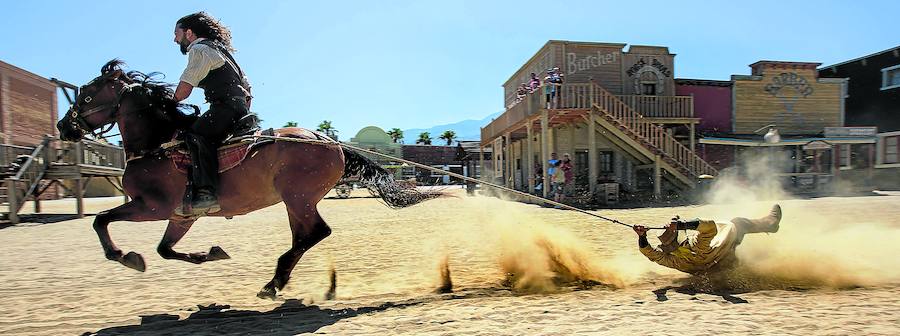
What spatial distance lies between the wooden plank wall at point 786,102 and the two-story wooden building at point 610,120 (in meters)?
4.40

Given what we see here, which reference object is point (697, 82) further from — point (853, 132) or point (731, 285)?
point (731, 285)

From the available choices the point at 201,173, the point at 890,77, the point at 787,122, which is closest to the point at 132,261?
the point at 201,173

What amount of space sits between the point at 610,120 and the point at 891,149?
20041 mm

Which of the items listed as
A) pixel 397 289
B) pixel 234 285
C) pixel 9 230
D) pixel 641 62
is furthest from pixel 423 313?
pixel 641 62

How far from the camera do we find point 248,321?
4.14 meters

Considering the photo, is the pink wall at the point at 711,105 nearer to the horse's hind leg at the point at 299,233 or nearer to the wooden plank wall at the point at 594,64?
the wooden plank wall at the point at 594,64

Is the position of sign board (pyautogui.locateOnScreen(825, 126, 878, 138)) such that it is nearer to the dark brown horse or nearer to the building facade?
the dark brown horse

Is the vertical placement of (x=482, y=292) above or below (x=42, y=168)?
below

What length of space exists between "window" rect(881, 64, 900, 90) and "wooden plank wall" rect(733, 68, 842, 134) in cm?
359

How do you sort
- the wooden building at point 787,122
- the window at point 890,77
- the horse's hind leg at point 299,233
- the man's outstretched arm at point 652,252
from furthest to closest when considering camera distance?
the window at point 890,77 < the wooden building at point 787,122 < the man's outstretched arm at point 652,252 < the horse's hind leg at point 299,233

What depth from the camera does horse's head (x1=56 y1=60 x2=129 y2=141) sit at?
4.96 m

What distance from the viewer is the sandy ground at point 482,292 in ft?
12.7

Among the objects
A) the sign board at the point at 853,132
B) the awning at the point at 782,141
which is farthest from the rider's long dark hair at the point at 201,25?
the sign board at the point at 853,132

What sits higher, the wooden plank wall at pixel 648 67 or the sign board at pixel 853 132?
the wooden plank wall at pixel 648 67
